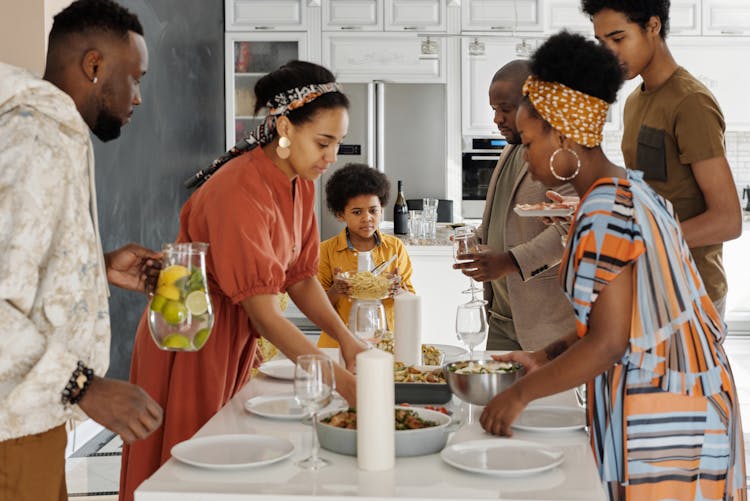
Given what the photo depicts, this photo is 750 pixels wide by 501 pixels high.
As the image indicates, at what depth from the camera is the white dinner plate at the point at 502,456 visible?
5.11 ft

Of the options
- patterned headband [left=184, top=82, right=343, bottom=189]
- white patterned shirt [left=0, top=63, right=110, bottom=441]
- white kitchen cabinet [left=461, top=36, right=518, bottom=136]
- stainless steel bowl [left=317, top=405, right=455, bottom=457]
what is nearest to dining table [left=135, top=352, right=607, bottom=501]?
stainless steel bowl [left=317, top=405, right=455, bottom=457]

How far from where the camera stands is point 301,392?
5.13 ft

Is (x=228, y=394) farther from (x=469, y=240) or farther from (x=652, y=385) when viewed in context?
(x=652, y=385)

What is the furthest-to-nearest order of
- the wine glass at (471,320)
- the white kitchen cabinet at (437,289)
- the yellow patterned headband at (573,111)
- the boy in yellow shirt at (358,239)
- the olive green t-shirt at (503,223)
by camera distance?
the white kitchen cabinet at (437,289) → the boy in yellow shirt at (358,239) → the olive green t-shirt at (503,223) → the wine glass at (471,320) → the yellow patterned headband at (573,111)

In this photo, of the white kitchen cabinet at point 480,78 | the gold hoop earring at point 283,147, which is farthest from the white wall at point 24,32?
the white kitchen cabinet at point 480,78

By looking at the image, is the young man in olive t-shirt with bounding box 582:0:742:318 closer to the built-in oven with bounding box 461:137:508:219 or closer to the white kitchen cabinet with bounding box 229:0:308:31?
the built-in oven with bounding box 461:137:508:219

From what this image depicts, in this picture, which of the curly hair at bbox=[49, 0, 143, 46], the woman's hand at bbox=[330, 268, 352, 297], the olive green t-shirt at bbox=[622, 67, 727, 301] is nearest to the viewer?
the curly hair at bbox=[49, 0, 143, 46]

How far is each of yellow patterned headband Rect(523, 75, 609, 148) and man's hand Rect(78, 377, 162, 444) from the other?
37.1 inches

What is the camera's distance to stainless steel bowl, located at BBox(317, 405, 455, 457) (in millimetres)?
1667

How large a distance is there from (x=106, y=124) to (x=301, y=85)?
2.00 feet

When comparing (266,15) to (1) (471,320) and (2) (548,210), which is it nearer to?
(2) (548,210)

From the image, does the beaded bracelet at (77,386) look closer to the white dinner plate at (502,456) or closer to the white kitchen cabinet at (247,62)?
the white dinner plate at (502,456)

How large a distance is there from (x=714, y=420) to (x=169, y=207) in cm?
480

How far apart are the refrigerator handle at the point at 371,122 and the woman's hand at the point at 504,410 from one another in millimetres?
5383
